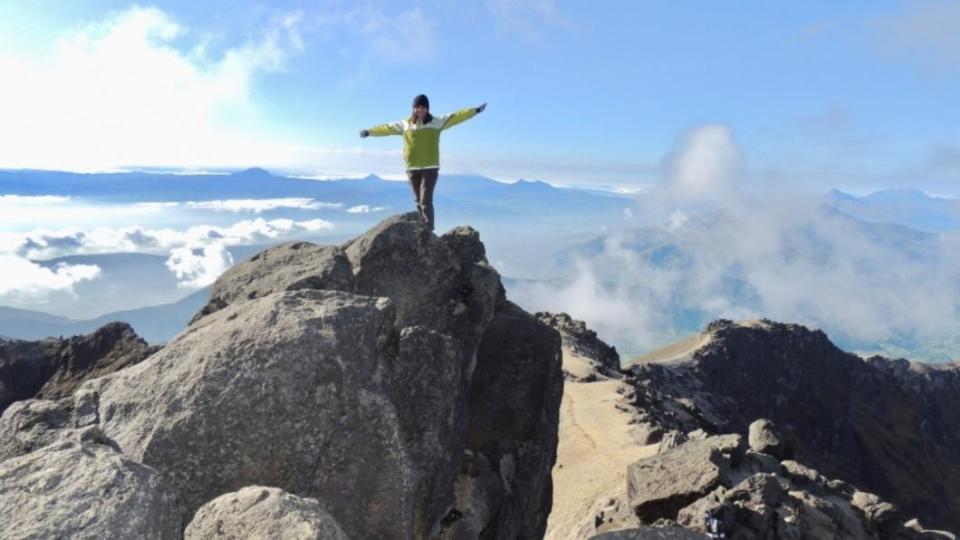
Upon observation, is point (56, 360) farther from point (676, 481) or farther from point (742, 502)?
point (742, 502)

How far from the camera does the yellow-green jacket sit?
85.6 ft

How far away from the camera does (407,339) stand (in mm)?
17453

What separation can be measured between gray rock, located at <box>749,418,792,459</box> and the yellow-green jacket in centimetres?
2797

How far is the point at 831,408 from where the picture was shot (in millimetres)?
157500

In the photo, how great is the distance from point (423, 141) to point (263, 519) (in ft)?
59.1

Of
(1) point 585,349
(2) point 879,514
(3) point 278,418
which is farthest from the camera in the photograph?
(1) point 585,349

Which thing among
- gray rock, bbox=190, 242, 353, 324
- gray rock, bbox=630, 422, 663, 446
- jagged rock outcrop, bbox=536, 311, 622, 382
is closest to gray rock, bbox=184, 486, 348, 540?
gray rock, bbox=190, 242, 353, 324

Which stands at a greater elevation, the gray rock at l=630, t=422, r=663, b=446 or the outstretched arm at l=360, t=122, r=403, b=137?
the outstretched arm at l=360, t=122, r=403, b=137

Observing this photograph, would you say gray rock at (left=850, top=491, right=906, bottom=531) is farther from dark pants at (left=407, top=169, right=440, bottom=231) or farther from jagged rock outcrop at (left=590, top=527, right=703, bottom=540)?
dark pants at (left=407, top=169, right=440, bottom=231)

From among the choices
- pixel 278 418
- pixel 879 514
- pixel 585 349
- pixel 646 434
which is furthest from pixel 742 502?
pixel 585 349

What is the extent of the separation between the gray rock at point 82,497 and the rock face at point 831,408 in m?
110

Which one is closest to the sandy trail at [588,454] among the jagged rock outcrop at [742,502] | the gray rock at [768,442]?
the gray rock at [768,442]

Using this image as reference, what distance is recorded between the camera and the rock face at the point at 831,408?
134m

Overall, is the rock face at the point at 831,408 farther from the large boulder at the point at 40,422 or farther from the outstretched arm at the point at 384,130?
the large boulder at the point at 40,422
